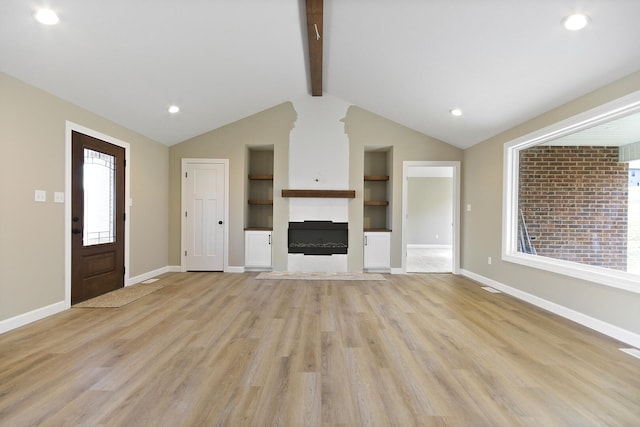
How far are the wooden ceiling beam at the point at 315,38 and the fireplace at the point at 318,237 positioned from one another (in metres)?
2.40

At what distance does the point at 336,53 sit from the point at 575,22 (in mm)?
2473

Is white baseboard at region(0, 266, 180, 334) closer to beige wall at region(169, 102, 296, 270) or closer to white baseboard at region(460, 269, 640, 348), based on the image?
beige wall at region(169, 102, 296, 270)

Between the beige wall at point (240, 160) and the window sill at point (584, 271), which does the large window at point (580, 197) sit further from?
the beige wall at point (240, 160)

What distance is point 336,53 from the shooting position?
407cm

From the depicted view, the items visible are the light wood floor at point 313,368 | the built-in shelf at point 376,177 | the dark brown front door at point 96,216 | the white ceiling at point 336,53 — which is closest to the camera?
the light wood floor at point 313,368

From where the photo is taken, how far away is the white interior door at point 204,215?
225 inches

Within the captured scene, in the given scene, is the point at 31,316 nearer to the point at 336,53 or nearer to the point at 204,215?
the point at 204,215

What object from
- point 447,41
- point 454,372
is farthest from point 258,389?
point 447,41

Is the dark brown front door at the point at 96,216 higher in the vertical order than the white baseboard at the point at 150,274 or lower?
higher

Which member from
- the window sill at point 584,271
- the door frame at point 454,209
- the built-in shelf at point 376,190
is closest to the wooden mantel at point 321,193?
the built-in shelf at point 376,190

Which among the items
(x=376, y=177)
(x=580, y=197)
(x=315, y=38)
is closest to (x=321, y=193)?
(x=376, y=177)

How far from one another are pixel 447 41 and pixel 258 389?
345cm

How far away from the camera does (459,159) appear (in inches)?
227

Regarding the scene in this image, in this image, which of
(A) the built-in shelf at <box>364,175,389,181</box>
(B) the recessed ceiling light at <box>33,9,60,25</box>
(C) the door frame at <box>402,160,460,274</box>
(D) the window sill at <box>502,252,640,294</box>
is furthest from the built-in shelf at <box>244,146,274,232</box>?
(D) the window sill at <box>502,252,640,294</box>
